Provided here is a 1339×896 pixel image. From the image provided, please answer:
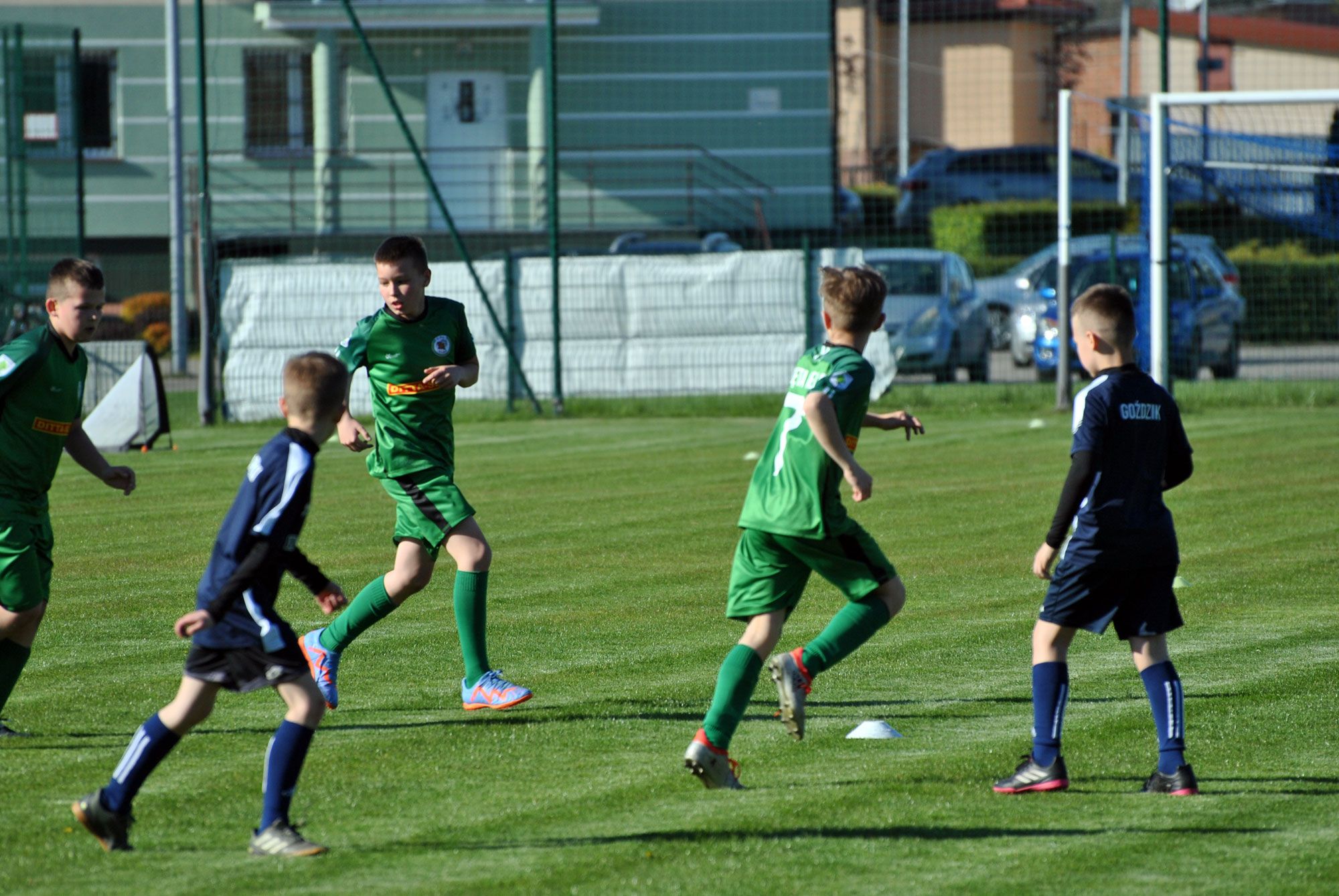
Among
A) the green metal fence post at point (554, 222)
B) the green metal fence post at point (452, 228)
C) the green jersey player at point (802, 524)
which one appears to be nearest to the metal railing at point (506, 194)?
the green metal fence post at point (554, 222)

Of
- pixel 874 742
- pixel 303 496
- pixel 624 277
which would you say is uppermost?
pixel 624 277

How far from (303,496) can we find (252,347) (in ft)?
49.0

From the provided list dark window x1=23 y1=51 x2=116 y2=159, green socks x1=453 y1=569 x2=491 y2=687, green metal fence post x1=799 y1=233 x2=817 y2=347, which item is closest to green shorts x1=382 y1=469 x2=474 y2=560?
green socks x1=453 y1=569 x2=491 y2=687

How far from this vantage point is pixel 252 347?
19.2 m

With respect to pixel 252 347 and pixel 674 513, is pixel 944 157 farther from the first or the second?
pixel 674 513

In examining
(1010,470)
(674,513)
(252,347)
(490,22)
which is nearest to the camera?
(674,513)

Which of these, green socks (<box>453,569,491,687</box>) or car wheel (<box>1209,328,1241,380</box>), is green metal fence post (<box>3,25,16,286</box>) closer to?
car wheel (<box>1209,328,1241,380</box>)

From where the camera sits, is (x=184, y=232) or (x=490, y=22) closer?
(x=184, y=232)

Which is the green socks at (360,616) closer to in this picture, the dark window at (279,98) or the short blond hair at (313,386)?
the short blond hair at (313,386)

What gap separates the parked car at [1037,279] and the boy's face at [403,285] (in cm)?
1350

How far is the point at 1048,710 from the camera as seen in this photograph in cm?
553

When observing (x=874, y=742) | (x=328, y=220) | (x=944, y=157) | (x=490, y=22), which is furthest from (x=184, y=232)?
(x=944, y=157)

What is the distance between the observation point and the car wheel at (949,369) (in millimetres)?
20734

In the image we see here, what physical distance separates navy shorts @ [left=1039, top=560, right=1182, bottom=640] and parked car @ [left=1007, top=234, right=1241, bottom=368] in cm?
1403
